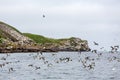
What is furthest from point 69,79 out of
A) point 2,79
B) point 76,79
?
point 2,79

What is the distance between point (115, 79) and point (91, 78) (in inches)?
136

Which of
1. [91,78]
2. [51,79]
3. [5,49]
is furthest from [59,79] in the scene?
[5,49]

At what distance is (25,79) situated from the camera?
55.2 meters

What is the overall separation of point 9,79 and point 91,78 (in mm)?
11275

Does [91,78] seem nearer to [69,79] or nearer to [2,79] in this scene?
[69,79]

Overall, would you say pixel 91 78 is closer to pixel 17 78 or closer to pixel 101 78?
pixel 101 78

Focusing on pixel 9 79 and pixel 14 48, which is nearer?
pixel 9 79

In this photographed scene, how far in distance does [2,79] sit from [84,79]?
1084 centimetres

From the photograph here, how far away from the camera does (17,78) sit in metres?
56.5

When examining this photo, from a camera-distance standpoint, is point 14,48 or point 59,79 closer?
point 59,79

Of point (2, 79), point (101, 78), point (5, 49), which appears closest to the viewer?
point (2, 79)

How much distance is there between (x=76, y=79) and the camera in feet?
184

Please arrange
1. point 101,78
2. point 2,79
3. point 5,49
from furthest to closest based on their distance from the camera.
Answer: point 5,49 < point 101,78 < point 2,79

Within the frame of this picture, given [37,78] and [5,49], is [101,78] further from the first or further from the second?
[5,49]
